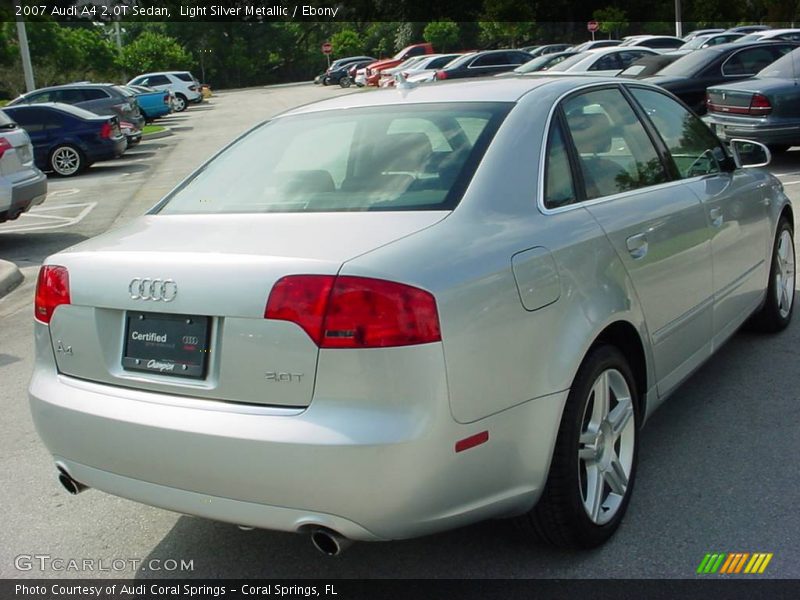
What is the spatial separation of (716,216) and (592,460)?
1.68m

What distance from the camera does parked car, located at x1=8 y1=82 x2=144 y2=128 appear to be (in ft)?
79.4

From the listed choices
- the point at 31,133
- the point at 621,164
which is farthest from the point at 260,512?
the point at 31,133

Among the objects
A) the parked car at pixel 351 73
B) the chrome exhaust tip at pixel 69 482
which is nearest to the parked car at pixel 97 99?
the chrome exhaust tip at pixel 69 482

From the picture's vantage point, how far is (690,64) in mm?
16594

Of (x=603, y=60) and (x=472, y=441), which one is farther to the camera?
(x=603, y=60)

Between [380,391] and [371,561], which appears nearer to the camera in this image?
[380,391]

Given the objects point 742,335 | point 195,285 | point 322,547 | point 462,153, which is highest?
point 462,153

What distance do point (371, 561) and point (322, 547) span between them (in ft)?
2.10

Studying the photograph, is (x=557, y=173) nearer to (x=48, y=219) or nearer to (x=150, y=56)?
(x=48, y=219)

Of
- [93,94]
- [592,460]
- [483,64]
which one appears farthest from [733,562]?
[483,64]

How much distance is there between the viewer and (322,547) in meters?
2.93

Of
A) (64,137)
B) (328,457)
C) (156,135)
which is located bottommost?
(156,135)

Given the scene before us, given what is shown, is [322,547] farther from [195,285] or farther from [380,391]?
[195,285]

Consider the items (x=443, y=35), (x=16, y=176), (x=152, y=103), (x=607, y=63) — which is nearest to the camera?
(x=16, y=176)
